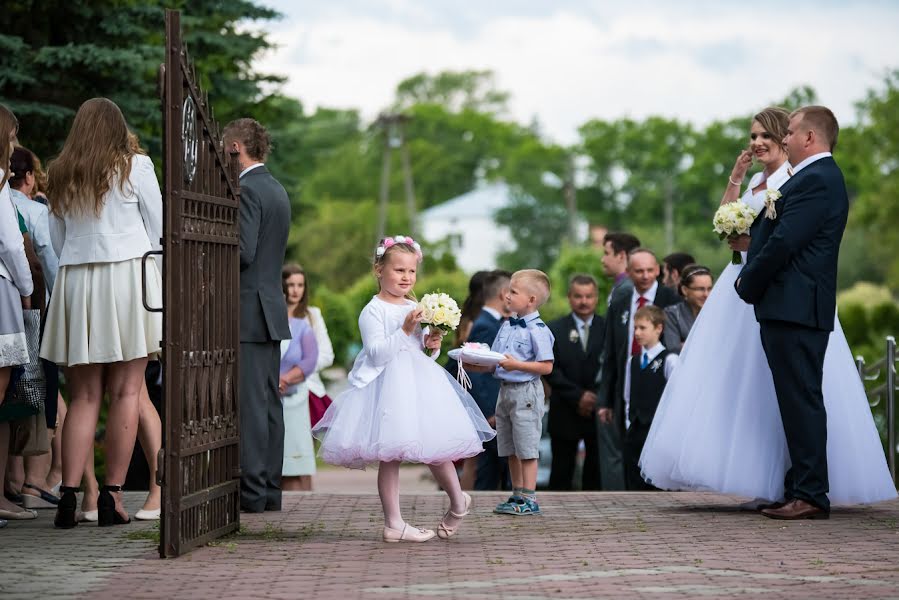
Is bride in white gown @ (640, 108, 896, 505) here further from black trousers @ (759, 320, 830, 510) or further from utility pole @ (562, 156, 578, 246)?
utility pole @ (562, 156, 578, 246)

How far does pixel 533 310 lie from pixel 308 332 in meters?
3.45

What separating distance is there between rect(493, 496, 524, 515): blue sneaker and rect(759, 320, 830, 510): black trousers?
1764 millimetres

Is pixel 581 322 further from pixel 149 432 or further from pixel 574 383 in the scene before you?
pixel 149 432

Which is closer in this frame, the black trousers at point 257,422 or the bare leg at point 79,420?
the bare leg at point 79,420

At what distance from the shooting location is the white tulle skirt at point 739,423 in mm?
9242

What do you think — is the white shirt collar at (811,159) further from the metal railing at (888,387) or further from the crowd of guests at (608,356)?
the metal railing at (888,387)

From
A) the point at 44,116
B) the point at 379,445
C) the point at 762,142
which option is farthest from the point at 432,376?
the point at 44,116

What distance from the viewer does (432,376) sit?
8008 mm

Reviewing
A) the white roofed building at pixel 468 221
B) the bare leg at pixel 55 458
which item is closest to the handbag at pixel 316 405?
the bare leg at pixel 55 458

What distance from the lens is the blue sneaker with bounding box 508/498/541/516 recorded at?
372 inches

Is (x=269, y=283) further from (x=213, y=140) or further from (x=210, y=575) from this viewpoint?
(x=210, y=575)

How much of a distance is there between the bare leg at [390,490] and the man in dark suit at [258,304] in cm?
157

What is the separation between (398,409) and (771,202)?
2.87m

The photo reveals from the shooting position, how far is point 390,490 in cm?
803
